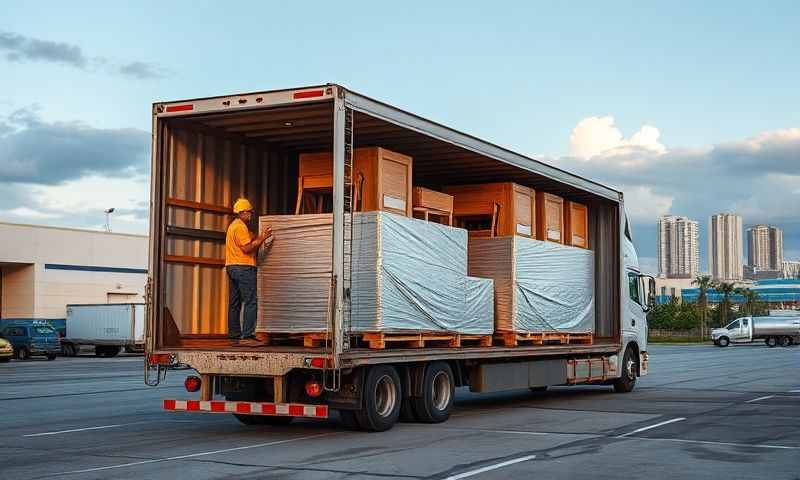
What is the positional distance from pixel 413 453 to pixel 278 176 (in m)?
5.51

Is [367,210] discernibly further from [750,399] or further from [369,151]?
[750,399]

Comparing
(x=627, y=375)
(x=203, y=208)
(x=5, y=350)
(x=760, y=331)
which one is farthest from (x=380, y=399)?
(x=760, y=331)

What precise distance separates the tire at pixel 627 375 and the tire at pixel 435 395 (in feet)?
24.0

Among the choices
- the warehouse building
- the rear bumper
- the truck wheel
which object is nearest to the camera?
the rear bumper

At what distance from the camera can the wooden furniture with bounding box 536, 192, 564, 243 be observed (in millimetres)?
17125

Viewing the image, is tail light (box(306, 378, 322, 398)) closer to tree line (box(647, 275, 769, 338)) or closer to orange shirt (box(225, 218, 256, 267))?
orange shirt (box(225, 218, 256, 267))

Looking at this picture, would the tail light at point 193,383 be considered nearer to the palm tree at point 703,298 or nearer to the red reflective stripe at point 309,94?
the red reflective stripe at point 309,94

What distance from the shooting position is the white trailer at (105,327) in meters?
45.1

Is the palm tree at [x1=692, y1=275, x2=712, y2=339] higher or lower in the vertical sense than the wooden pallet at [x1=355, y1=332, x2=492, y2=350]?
higher

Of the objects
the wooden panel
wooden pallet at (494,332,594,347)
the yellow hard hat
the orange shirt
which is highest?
the wooden panel

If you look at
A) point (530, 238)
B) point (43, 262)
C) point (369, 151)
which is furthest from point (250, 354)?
point (43, 262)

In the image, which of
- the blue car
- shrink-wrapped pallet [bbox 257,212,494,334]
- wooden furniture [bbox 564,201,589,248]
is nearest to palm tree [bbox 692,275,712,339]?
the blue car

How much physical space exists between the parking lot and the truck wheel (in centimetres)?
18

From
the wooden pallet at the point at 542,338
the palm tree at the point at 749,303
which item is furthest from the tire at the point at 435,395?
the palm tree at the point at 749,303
